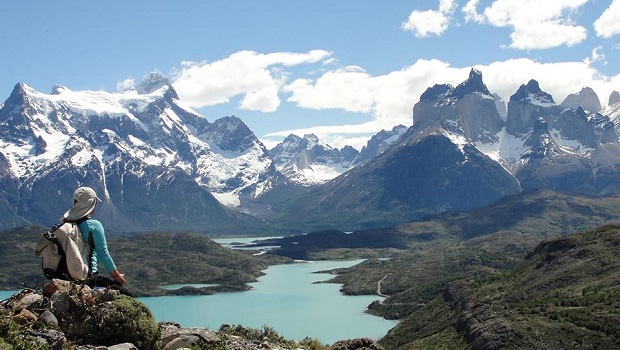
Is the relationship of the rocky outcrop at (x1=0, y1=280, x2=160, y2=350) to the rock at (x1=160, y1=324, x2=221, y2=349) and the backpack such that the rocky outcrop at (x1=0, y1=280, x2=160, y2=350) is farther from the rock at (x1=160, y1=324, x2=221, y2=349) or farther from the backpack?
the rock at (x1=160, y1=324, x2=221, y2=349)

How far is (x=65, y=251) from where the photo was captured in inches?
589

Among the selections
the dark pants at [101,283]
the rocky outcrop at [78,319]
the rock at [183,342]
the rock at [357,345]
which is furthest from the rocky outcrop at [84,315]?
the rock at [357,345]

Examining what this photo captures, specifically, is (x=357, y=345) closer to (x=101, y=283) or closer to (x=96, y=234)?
(x=101, y=283)

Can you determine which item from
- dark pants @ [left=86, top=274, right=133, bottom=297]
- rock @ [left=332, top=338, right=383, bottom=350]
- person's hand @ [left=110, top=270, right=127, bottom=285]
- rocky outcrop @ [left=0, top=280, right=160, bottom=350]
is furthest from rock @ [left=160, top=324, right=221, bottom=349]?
rock @ [left=332, top=338, right=383, bottom=350]

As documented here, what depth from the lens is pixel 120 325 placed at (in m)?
14.8

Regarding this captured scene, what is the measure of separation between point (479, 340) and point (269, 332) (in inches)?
3034

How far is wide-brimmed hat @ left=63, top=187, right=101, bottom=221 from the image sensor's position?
15312 millimetres

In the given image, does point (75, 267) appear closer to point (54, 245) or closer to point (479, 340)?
point (54, 245)

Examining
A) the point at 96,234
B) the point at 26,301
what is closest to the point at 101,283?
the point at 96,234

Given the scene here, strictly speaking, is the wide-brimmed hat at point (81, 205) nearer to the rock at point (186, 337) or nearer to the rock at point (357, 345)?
the rock at point (186, 337)

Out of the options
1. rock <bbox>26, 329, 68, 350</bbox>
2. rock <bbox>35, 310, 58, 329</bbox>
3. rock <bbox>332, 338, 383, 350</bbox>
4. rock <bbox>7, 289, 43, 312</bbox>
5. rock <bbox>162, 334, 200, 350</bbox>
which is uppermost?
rock <bbox>7, 289, 43, 312</bbox>

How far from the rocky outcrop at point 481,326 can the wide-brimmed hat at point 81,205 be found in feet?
272

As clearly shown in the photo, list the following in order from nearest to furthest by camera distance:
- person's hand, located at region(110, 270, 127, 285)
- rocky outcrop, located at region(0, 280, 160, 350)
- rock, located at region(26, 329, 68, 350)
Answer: rock, located at region(26, 329, 68, 350), rocky outcrop, located at region(0, 280, 160, 350), person's hand, located at region(110, 270, 127, 285)

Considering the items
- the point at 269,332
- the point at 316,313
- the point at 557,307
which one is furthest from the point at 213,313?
the point at 269,332
